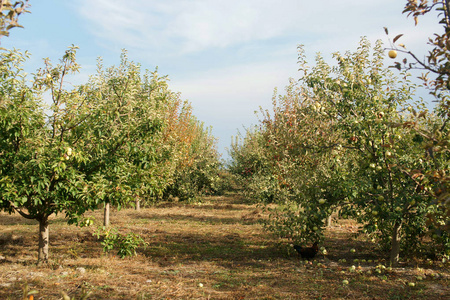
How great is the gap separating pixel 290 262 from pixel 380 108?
408 centimetres

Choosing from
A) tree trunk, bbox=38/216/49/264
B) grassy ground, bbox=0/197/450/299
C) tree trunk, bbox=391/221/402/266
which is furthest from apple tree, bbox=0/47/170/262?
tree trunk, bbox=391/221/402/266

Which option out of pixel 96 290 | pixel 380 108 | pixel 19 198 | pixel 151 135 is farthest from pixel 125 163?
pixel 380 108

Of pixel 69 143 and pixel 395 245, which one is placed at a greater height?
pixel 69 143

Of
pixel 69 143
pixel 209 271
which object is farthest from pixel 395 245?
pixel 69 143

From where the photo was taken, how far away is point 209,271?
7504mm

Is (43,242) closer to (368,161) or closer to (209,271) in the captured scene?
(209,271)

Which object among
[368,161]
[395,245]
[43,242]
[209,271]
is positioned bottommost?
[209,271]

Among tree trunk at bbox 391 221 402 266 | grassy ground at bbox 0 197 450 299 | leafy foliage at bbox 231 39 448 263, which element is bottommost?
grassy ground at bbox 0 197 450 299

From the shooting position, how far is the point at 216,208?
798 inches

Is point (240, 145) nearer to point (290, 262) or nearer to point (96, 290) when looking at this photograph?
point (290, 262)

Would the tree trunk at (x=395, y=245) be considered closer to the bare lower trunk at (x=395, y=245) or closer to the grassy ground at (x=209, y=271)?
the bare lower trunk at (x=395, y=245)

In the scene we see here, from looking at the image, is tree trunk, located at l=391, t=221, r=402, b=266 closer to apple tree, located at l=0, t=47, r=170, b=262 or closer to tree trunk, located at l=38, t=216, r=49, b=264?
apple tree, located at l=0, t=47, r=170, b=262

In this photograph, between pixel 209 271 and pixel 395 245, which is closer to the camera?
pixel 209 271

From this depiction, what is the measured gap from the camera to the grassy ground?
19.6 feet
